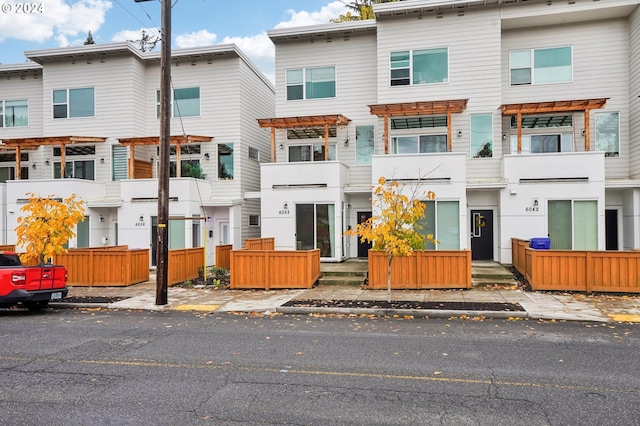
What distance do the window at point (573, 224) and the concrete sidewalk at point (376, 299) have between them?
16.2ft

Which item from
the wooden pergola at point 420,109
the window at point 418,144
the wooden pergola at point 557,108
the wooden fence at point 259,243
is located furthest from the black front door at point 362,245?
the wooden pergola at point 557,108

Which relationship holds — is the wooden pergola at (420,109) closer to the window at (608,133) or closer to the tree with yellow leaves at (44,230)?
the window at (608,133)

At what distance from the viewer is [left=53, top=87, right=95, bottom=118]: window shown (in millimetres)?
22984

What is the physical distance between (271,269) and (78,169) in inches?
553

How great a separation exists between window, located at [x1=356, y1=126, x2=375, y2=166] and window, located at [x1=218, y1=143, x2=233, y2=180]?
5.91m

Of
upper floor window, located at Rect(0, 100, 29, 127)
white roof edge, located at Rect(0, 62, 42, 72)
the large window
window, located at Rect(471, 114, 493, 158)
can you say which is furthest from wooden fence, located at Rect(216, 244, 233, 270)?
white roof edge, located at Rect(0, 62, 42, 72)

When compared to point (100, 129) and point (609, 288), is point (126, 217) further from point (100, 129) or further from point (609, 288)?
point (609, 288)

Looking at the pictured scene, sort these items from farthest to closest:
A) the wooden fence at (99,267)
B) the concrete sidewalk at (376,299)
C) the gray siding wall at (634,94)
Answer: the gray siding wall at (634,94) → the wooden fence at (99,267) → the concrete sidewalk at (376,299)

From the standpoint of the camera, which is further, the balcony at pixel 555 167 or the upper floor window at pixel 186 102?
the upper floor window at pixel 186 102

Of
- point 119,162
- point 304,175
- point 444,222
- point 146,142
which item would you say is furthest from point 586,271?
point 119,162

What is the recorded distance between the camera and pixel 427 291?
13.9 m

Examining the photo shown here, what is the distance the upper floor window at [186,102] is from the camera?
2269 centimetres

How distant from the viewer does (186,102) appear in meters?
22.9

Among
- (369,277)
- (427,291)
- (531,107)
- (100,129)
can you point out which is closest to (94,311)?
(369,277)
